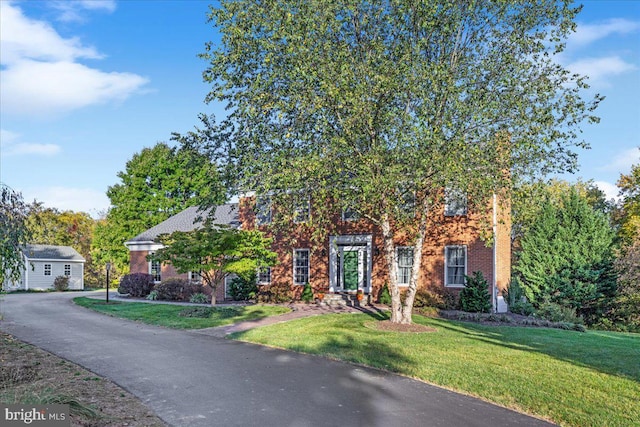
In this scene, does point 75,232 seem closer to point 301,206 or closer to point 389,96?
point 301,206

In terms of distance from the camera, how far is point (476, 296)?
1977 cm

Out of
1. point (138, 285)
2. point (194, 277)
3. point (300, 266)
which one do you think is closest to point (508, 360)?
point (300, 266)

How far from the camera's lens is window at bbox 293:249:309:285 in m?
25.0

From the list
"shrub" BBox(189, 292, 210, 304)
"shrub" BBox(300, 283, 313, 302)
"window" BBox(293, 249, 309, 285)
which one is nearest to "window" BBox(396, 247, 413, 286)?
"shrub" BBox(300, 283, 313, 302)

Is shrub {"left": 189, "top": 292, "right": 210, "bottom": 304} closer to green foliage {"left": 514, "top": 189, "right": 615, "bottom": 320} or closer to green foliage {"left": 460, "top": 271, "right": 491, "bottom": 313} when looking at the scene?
green foliage {"left": 460, "top": 271, "right": 491, "bottom": 313}

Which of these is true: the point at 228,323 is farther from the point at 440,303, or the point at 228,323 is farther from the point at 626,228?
the point at 626,228

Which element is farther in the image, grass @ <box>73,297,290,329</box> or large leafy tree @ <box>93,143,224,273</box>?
large leafy tree @ <box>93,143,224,273</box>

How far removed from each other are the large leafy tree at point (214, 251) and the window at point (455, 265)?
26.1 ft

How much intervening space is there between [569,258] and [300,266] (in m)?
12.7

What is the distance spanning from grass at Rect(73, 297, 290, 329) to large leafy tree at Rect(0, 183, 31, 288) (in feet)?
24.2

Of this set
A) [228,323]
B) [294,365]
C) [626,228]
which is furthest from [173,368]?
[626,228]

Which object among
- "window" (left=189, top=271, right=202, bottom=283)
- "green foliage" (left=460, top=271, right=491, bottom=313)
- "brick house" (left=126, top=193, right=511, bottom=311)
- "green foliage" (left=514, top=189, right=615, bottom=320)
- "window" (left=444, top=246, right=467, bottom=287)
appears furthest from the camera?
"window" (left=189, top=271, right=202, bottom=283)

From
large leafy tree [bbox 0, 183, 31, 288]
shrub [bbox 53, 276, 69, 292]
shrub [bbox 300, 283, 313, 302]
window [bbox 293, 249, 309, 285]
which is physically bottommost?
shrub [bbox 53, 276, 69, 292]

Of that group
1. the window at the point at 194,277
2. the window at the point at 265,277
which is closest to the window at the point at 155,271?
the window at the point at 194,277
